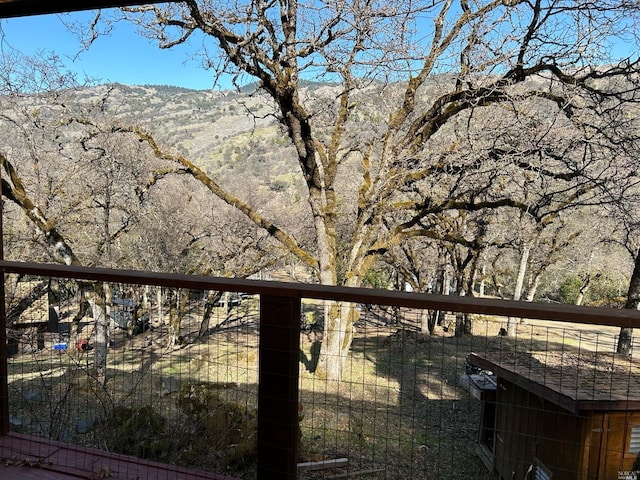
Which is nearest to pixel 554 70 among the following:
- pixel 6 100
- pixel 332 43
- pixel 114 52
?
pixel 332 43

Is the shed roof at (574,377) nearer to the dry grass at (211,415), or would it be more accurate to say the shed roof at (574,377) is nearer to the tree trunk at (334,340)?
the dry grass at (211,415)

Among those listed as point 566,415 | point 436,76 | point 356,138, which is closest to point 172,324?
point 566,415

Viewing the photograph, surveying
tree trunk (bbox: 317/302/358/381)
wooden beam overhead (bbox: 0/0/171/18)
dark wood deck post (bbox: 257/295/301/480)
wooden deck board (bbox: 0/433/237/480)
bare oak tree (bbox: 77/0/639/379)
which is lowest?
tree trunk (bbox: 317/302/358/381)

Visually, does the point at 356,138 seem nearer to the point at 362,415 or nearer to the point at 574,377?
the point at 362,415

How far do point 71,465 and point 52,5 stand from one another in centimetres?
178

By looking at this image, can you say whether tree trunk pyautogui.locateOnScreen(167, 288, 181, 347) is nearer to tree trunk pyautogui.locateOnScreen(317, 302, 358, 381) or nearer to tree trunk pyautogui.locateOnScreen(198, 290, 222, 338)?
tree trunk pyautogui.locateOnScreen(198, 290, 222, 338)

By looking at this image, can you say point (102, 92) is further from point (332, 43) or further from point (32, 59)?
point (332, 43)

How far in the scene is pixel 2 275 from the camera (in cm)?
202

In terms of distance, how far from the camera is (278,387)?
5.06 ft

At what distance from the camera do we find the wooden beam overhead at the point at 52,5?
1592mm

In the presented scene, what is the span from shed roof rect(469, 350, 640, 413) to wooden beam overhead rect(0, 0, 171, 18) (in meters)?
2.68

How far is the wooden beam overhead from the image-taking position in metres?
1.59

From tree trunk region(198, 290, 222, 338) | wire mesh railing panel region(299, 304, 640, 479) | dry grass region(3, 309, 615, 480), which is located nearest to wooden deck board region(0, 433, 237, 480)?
dry grass region(3, 309, 615, 480)

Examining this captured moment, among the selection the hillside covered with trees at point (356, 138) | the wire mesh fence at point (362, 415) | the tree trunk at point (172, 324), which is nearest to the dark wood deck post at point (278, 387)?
the wire mesh fence at point (362, 415)
